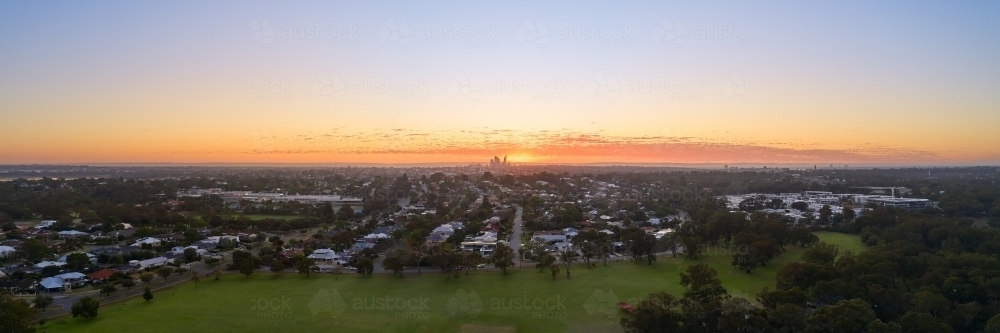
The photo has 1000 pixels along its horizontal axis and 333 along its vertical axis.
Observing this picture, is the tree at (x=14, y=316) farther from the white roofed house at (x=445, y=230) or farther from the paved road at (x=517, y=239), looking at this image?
the white roofed house at (x=445, y=230)

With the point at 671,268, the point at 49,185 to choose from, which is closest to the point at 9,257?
the point at 671,268

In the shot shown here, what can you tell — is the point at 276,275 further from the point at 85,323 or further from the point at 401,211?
the point at 401,211

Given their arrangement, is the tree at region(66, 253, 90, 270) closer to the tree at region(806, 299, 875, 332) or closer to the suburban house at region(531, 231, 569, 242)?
the suburban house at region(531, 231, 569, 242)

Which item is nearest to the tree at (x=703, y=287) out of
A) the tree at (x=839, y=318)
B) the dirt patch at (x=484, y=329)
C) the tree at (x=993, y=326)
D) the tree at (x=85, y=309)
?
the tree at (x=839, y=318)

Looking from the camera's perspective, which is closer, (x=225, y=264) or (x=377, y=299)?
(x=377, y=299)

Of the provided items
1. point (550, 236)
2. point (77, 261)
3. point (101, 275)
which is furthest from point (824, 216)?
point (77, 261)

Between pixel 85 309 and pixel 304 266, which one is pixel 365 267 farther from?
pixel 85 309
